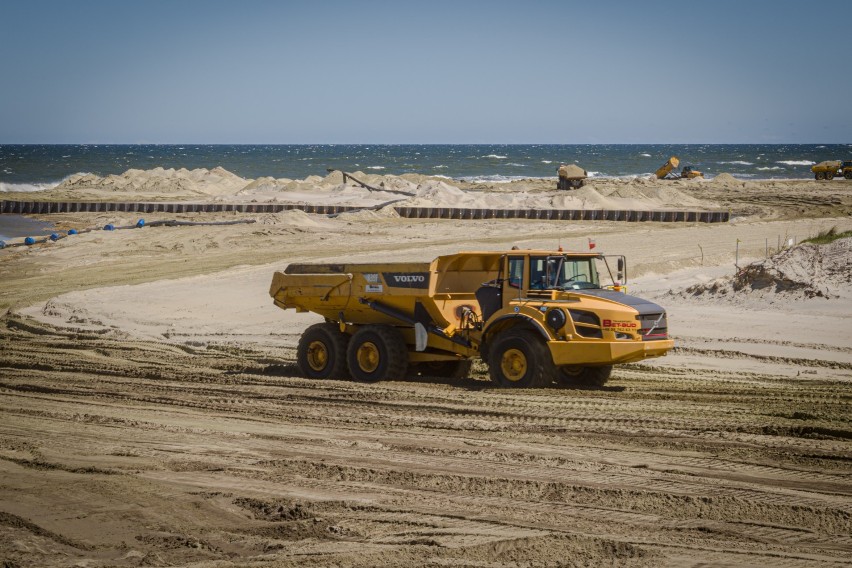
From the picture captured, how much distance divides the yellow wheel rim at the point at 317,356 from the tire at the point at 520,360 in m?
2.94

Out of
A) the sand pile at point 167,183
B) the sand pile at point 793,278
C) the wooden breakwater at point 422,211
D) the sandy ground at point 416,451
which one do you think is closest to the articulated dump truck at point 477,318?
the sandy ground at point 416,451

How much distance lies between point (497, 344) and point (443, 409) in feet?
4.83

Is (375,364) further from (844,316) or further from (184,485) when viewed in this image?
(844,316)

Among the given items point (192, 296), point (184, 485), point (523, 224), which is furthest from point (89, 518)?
point (523, 224)

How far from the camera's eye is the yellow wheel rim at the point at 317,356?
51.1 ft

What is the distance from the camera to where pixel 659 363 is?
1623 centimetres

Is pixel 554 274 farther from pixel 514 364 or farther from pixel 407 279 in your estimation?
pixel 407 279

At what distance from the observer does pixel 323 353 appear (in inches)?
614

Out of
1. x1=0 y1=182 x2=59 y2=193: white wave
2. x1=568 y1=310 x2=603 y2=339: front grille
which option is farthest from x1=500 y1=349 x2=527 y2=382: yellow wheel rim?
x1=0 y1=182 x2=59 y2=193: white wave

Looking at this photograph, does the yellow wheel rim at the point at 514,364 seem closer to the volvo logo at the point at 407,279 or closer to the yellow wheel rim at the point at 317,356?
the volvo logo at the point at 407,279

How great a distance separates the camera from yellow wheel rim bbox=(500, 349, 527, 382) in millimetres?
13438

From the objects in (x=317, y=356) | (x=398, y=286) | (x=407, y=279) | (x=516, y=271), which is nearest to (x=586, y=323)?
(x=516, y=271)

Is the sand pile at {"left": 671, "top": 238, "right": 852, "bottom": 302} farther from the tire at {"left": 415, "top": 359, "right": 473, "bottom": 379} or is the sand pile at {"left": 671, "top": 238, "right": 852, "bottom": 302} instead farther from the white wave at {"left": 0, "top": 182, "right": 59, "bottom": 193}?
the white wave at {"left": 0, "top": 182, "right": 59, "bottom": 193}

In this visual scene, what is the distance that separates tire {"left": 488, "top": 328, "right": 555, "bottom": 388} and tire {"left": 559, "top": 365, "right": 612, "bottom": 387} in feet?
2.91
